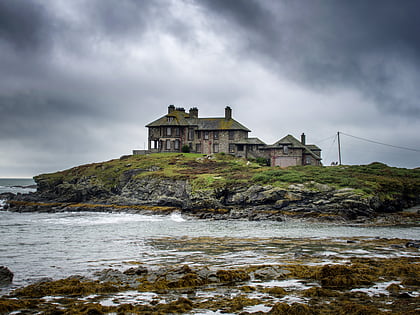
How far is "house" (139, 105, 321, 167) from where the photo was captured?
81125mm

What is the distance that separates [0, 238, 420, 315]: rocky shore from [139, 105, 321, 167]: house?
6135 cm

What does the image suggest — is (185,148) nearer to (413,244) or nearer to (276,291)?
(413,244)

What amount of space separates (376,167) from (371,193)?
22.7 meters

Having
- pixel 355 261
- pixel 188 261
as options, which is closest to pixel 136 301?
pixel 188 261

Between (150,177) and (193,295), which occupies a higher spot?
(150,177)

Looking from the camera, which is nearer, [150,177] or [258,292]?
[258,292]

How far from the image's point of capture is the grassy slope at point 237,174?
52875 millimetres

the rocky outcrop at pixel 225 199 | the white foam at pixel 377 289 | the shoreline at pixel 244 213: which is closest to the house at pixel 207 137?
the rocky outcrop at pixel 225 199

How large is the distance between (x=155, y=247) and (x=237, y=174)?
A: 122 ft

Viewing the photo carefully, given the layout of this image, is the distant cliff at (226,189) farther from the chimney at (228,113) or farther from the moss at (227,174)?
the chimney at (228,113)

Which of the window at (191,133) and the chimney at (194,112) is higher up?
the chimney at (194,112)

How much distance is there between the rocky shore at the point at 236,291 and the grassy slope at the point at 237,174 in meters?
34.4

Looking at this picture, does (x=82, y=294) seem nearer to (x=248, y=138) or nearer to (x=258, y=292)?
(x=258, y=292)

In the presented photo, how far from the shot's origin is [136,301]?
1301cm
